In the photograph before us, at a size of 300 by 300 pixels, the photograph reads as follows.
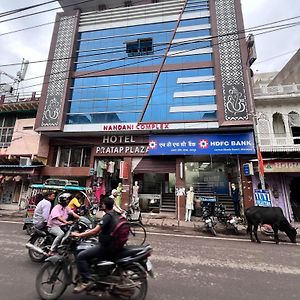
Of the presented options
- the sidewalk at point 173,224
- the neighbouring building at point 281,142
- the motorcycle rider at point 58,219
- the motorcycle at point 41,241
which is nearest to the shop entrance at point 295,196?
the neighbouring building at point 281,142

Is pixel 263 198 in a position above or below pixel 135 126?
below

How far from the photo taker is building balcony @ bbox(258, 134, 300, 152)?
14.4 metres

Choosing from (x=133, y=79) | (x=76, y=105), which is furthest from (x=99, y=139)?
(x=133, y=79)

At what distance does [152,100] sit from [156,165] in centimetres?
516

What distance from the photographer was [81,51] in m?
19.8

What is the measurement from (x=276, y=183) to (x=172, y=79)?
10.7 meters

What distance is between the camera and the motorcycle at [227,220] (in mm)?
10733

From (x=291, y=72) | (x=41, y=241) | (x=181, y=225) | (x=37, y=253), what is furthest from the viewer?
(x=291, y=72)

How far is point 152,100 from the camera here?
56.7 ft

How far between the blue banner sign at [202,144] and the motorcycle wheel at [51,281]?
41.3 ft

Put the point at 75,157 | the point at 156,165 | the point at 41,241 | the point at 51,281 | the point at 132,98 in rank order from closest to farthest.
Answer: the point at 51,281
the point at 41,241
the point at 156,165
the point at 132,98
the point at 75,157

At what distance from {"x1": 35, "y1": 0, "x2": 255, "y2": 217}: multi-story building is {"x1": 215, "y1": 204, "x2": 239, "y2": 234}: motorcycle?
11.3ft

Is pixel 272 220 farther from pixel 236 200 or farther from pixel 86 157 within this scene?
pixel 86 157

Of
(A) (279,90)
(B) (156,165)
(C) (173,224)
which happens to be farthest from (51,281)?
(A) (279,90)
